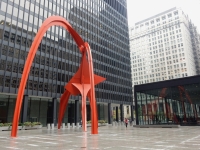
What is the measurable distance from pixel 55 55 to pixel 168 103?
30.7 meters

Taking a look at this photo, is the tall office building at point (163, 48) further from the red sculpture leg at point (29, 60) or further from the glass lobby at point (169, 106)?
the red sculpture leg at point (29, 60)

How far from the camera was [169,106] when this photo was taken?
124 feet

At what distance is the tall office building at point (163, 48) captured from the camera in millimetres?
118812

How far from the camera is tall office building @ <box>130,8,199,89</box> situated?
390 feet

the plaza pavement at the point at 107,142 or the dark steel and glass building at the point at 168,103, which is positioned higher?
the dark steel and glass building at the point at 168,103

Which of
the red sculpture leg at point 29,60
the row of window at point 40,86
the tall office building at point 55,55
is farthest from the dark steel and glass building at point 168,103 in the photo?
the tall office building at point 55,55

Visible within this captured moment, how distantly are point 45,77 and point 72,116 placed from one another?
17.2 m

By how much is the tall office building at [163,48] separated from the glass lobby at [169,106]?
82382 millimetres

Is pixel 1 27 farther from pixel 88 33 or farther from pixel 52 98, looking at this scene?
pixel 88 33

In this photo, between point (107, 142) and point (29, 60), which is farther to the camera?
point (29, 60)

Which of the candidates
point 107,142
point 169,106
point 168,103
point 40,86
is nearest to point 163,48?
point 168,103

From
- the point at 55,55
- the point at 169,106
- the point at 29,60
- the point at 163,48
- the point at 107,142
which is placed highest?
the point at 163,48

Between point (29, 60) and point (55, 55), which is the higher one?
point (55, 55)

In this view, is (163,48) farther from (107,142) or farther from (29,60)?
(107,142)
